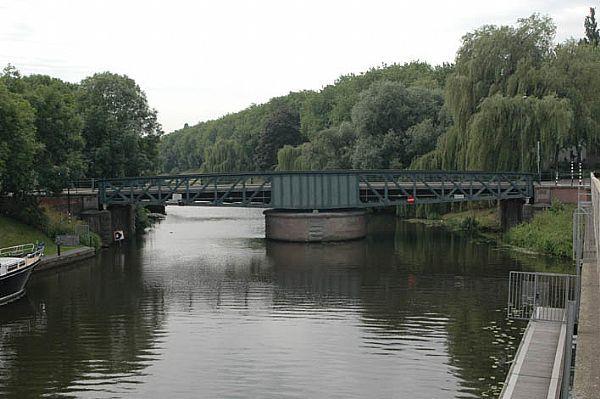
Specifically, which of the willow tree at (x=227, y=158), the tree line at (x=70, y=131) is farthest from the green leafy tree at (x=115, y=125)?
the willow tree at (x=227, y=158)

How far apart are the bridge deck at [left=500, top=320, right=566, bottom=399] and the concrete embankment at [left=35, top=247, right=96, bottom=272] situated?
28792 mm

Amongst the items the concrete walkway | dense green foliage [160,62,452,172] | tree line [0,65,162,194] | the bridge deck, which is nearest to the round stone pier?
tree line [0,65,162,194]

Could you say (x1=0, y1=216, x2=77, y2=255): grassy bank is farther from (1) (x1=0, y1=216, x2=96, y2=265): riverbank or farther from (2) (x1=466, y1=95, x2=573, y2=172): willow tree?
(2) (x1=466, y1=95, x2=573, y2=172): willow tree

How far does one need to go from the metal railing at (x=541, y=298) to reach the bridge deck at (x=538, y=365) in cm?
106

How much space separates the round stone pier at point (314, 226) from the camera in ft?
192

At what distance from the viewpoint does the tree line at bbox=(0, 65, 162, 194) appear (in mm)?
46375

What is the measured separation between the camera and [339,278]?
4122cm

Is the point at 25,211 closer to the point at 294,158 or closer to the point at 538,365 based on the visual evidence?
the point at 538,365

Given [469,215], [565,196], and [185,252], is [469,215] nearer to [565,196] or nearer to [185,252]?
[565,196]

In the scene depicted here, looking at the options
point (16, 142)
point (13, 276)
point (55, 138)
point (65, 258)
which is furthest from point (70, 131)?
point (13, 276)

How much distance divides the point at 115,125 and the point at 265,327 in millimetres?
39344

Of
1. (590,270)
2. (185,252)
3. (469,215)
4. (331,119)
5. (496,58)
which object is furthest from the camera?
(331,119)

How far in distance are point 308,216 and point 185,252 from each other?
1035 cm

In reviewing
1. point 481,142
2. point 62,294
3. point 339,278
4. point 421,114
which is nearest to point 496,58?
point 481,142
